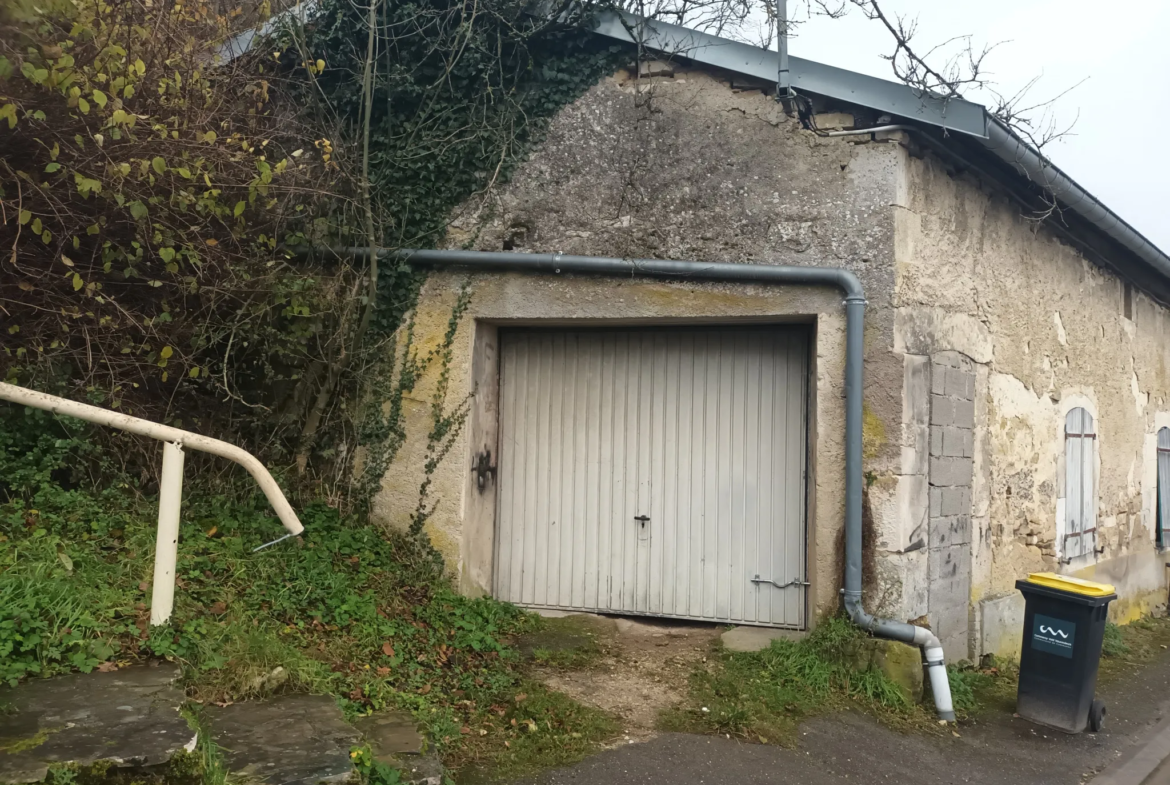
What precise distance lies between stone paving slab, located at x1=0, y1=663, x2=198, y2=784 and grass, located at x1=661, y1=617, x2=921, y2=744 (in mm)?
2513

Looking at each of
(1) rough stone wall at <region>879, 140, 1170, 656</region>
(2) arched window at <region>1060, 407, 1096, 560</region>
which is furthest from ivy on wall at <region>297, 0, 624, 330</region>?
(2) arched window at <region>1060, 407, 1096, 560</region>

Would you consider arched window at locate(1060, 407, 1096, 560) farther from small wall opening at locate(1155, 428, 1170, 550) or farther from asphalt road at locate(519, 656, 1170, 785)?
asphalt road at locate(519, 656, 1170, 785)

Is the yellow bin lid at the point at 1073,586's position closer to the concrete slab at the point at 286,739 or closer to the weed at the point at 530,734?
the weed at the point at 530,734

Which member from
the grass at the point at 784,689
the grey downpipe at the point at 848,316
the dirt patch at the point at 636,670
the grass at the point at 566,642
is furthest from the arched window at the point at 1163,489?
the grass at the point at 566,642

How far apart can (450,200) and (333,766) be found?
3.98 metres

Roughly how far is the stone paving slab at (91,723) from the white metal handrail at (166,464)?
0.35m

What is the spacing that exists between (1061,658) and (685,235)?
342 centimetres

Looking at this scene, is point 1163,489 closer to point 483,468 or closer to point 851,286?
point 851,286

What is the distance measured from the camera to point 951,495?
19.4ft

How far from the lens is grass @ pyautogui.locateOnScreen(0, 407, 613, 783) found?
3643 millimetres

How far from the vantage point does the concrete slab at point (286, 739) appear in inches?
120

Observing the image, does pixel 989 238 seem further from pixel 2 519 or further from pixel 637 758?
pixel 2 519

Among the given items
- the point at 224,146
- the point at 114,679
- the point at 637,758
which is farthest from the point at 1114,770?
the point at 224,146

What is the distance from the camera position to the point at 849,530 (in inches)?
210
